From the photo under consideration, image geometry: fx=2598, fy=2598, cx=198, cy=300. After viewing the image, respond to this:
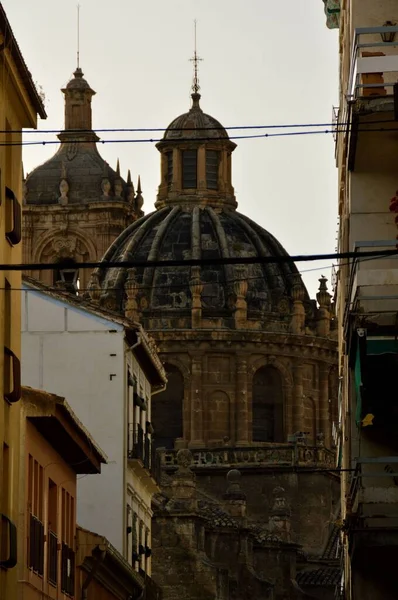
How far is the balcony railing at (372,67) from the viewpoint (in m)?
41.3

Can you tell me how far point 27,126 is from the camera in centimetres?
4212

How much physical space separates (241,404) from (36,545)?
269 ft

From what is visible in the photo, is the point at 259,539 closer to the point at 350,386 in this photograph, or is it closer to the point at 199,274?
the point at 199,274

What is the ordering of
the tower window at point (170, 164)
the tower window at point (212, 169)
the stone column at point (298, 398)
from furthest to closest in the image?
1. the tower window at point (212, 169)
2. the tower window at point (170, 164)
3. the stone column at point (298, 398)

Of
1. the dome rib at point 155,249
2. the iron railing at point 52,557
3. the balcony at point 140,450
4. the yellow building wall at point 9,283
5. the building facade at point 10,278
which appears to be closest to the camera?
the building facade at point 10,278

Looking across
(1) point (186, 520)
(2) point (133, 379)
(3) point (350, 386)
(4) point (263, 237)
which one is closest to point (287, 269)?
(4) point (263, 237)

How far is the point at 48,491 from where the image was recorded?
4706cm

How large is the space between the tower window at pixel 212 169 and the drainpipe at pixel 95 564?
8140 centimetres

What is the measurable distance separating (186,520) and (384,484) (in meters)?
54.5

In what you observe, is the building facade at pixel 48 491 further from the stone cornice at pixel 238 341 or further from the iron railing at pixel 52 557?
the stone cornice at pixel 238 341

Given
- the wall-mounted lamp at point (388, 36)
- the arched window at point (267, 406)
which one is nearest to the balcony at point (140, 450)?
the wall-mounted lamp at point (388, 36)

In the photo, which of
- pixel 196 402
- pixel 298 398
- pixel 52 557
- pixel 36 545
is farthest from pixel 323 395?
pixel 36 545

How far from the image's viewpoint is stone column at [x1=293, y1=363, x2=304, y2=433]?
127m

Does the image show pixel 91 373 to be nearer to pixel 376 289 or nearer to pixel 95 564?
pixel 95 564
